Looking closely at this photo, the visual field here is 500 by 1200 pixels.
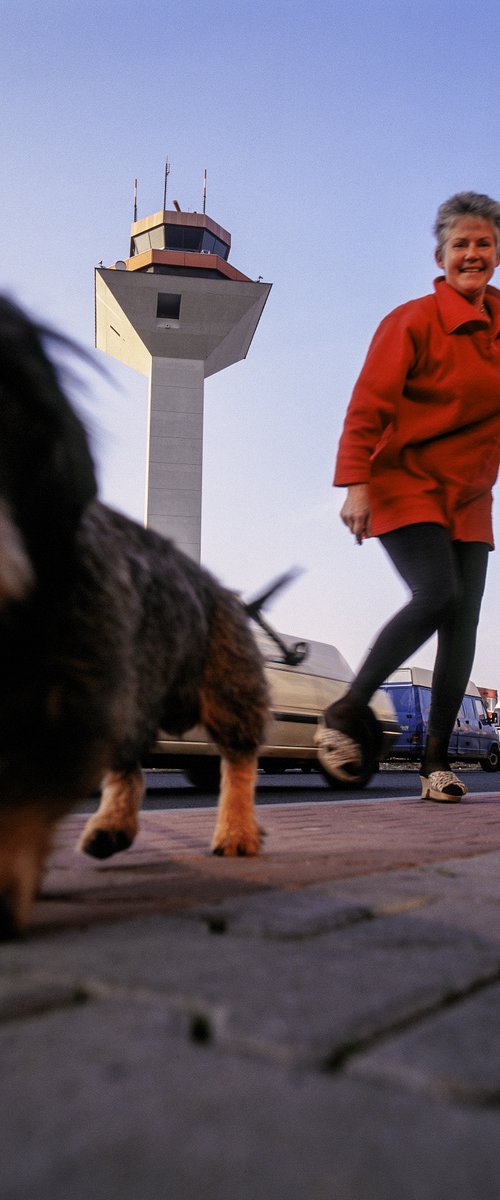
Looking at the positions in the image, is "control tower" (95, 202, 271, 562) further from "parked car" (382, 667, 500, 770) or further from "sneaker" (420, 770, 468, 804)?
"sneaker" (420, 770, 468, 804)

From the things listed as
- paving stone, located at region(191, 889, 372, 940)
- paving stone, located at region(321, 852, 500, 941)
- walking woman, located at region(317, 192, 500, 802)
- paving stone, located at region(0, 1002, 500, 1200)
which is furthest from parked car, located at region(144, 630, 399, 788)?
paving stone, located at region(0, 1002, 500, 1200)

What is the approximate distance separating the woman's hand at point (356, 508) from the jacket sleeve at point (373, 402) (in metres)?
0.04

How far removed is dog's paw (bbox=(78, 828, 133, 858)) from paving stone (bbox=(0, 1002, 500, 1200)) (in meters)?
1.90

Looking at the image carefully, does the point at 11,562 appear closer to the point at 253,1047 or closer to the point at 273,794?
the point at 253,1047

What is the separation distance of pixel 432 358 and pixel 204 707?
224 centimetres

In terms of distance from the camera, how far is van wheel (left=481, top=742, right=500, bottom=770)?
23.5 meters

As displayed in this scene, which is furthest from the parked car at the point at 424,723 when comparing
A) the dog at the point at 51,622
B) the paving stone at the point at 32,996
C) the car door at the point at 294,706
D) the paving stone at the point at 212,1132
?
the paving stone at the point at 212,1132

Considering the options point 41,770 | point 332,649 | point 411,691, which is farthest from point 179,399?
point 41,770

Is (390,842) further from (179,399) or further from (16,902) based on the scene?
(179,399)

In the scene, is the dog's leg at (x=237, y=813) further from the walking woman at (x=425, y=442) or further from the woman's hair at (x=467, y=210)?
the woman's hair at (x=467, y=210)

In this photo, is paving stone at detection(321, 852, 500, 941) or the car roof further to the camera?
the car roof

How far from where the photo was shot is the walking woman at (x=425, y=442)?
178 inches

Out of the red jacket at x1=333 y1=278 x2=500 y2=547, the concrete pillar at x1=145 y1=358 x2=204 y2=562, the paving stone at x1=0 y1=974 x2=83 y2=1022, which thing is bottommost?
the paving stone at x1=0 y1=974 x2=83 y2=1022

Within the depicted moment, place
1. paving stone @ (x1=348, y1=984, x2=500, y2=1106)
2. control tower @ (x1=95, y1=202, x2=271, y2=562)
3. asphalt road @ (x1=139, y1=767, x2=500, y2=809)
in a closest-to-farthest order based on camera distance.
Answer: paving stone @ (x1=348, y1=984, x2=500, y2=1106) < asphalt road @ (x1=139, y1=767, x2=500, y2=809) < control tower @ (x1=95, y1=202, x2=271, y2=562)
